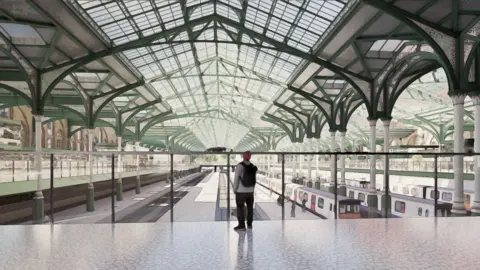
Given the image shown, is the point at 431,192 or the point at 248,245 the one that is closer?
the point at 248,245

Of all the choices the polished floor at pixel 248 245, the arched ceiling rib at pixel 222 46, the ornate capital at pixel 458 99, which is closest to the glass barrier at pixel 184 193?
the polished floor at pixel 248 245

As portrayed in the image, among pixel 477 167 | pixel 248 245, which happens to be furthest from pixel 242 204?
pixel 477 167

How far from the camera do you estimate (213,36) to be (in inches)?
1192

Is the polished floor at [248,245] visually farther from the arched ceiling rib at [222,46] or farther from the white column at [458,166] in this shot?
the arched ceiling rib at [222,46]

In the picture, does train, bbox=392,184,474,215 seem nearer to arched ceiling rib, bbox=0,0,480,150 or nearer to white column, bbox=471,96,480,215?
white column, bbox=471,96,480,215

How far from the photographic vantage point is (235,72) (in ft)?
124

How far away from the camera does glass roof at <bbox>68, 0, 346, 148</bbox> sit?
2097cm

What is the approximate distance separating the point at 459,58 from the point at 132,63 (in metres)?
20.0

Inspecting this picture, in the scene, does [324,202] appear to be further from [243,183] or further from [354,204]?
[243,183]

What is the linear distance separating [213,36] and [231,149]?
9.81m

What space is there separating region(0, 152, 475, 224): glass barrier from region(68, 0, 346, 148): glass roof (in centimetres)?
687

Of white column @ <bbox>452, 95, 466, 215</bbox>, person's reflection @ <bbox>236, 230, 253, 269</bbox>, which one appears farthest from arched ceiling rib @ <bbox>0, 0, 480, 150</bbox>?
person's reflection @ <bbox>236, 230, 253, 269</bbox>

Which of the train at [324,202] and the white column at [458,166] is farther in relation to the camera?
the train at [324,202]

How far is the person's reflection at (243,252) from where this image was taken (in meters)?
6.18
